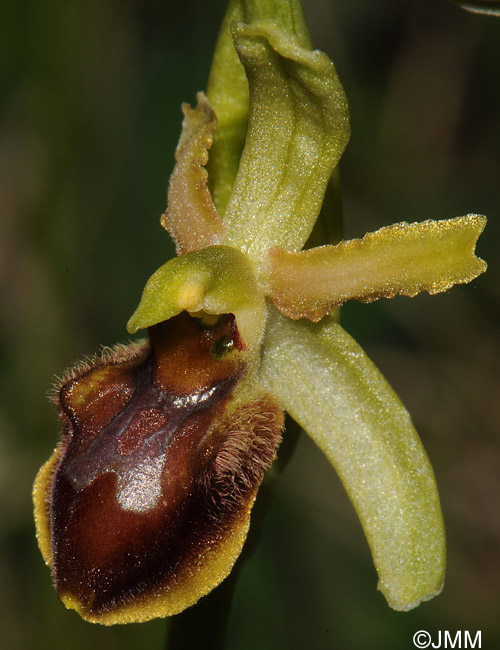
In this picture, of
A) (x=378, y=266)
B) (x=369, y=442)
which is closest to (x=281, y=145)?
(x=378, y=266)

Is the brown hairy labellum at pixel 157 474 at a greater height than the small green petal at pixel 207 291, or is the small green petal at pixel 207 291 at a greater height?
the small green petal at pixel 207 291

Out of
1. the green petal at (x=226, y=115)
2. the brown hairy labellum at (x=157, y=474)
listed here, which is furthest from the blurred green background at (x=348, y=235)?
the green petal at (x=226, y=115)

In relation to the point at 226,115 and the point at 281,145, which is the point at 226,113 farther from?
the point at 281,145

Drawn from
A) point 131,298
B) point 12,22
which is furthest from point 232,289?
point 12,22

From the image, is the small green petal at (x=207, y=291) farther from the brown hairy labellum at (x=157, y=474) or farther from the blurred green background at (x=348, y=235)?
the blurred green background at (x=348, y=235)

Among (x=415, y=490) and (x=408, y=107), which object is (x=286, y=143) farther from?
(x=408, y=107)

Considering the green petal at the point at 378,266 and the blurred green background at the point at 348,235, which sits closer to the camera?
the green petal at the point at 378,266
